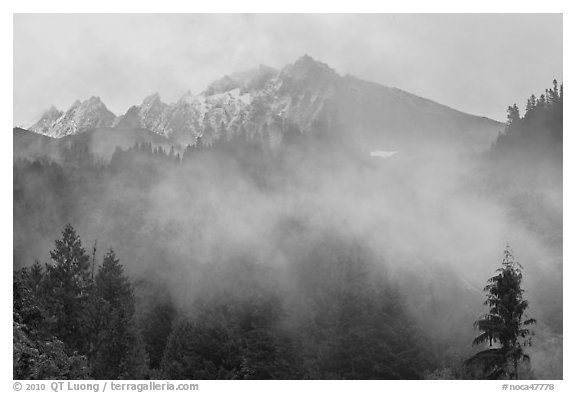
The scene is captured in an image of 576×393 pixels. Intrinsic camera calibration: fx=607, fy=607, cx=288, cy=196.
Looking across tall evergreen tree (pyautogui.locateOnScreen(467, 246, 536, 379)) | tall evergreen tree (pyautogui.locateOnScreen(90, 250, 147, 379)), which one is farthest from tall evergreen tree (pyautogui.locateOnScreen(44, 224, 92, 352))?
tall evergreen tree (pyautogui.locateOnScreen(467, 246, 536, 379))

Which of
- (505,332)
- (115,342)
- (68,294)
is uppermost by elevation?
(68,294)

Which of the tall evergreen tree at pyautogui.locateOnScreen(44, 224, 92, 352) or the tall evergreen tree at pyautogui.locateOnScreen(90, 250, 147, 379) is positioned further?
the tall evergreen tree at pyautogui.locateOnScreen(44, 224, 92, 352)

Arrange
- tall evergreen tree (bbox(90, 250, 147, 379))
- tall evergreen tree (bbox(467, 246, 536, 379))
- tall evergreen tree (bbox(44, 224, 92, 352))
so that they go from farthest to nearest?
1. tall evergreen tree (bbox(44, 224, 92, 352))
2. tall evergreen tree (bbox(90, 250, 147, 379))
3. tall evergreen tree (bbox(467, 246, 536, 379))

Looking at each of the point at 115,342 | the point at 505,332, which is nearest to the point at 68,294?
the point at 115,342

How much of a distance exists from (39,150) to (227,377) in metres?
93.0

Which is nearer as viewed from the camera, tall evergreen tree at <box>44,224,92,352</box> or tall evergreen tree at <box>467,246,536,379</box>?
tall evergreen tree at <box>467,246,536,379</box>

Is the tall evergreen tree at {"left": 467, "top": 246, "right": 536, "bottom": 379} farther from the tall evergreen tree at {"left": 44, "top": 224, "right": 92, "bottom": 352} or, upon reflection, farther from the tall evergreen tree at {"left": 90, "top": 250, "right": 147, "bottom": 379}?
the tall evergreen tree at {"left": 44, "top": 224, "right": 92, "bottom": 352}

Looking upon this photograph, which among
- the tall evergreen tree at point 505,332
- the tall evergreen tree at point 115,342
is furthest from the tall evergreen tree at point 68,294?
the tall evergreen tree at point 505,332

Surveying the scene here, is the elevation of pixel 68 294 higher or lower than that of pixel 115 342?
higher

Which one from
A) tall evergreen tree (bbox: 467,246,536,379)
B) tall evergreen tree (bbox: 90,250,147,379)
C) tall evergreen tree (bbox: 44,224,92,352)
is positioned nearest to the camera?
tall evergreen tree (bbox: 467,246,536,379)

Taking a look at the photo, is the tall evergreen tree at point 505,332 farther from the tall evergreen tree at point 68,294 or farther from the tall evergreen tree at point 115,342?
the tall evergreen tree at point 68,294

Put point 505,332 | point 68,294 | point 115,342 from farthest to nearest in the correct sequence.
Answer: point 68,294
point 115,342
point 505,332

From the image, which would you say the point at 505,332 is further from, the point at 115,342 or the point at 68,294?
the point at 68,294
